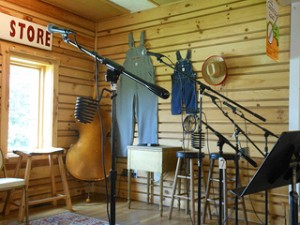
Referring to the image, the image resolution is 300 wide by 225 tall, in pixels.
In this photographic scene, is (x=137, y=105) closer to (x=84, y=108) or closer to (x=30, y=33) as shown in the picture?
(x=30, y=33)

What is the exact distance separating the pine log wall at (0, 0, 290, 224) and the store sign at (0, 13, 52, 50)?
0.26 ft

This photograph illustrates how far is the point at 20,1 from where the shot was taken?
401 cm

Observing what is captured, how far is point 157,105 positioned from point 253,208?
5.87ft

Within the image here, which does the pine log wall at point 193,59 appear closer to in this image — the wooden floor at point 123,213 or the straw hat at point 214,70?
the straw hat at point 214,70

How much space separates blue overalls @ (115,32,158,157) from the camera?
4432mm

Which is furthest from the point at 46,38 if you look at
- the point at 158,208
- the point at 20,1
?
the point at 158,208

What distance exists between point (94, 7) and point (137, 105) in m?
1.55

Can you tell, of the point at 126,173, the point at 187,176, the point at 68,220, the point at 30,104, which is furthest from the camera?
the point at 126,173

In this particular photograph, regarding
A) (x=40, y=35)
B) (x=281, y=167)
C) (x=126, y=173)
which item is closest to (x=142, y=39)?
(x=40, y=35)

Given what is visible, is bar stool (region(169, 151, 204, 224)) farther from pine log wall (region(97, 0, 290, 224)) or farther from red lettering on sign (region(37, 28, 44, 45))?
red lettering on sign (region(37, 28, 44, 45))

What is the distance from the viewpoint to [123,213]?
388cm

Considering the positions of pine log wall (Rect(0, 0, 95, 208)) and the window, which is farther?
the window

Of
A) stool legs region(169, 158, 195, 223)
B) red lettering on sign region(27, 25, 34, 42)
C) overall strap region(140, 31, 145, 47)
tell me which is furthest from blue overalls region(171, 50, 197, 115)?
red lettering on sign region(27, 25, 34, 42)

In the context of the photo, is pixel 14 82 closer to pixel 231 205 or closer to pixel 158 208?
pixel 158 208
